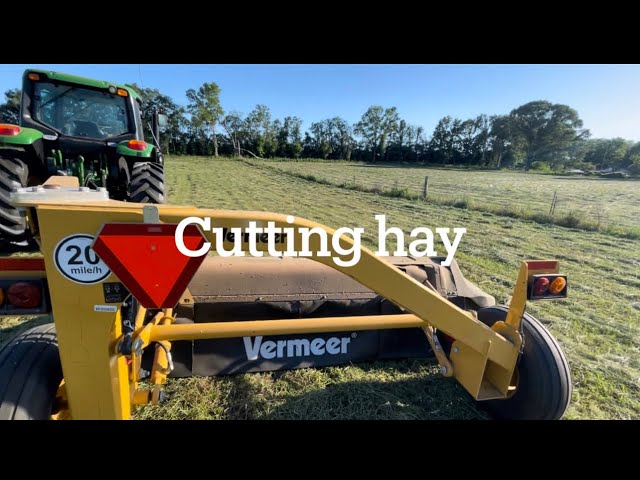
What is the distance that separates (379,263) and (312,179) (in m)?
20.0

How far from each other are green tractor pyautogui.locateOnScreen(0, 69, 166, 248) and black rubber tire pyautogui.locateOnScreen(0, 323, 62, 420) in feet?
12.3

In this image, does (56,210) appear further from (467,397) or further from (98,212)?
(467,397)

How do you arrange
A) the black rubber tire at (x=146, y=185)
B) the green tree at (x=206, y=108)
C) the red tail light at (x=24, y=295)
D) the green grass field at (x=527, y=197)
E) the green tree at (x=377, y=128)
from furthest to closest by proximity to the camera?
the green tree at (x=377, y=128), the green tree at (x=206, y=108), the green grass field at (x=527, y=197), the black rubber tire at (x=146, y=185), the red tail light at (x=24, y=295)

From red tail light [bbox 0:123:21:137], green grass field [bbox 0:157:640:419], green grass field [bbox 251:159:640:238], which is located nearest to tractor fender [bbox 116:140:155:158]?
red tail light [bbox 0:123:21:137]

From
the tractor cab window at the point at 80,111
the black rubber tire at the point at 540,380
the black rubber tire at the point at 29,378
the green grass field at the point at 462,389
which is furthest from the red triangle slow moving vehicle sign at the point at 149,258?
the tractor cab window at the point at 80,111

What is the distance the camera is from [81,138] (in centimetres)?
553

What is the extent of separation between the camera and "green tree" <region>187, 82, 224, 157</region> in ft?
158

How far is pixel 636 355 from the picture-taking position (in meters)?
3.56

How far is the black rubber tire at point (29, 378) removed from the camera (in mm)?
1575

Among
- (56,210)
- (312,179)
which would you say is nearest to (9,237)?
(56,210)

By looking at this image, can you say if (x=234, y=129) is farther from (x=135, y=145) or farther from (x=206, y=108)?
(x=135, y=145)

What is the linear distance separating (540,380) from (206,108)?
2064 inches

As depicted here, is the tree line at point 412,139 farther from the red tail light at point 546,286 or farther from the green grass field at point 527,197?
the red tail light at point 546,286

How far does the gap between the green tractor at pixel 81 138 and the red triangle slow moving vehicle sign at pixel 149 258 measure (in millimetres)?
4230
